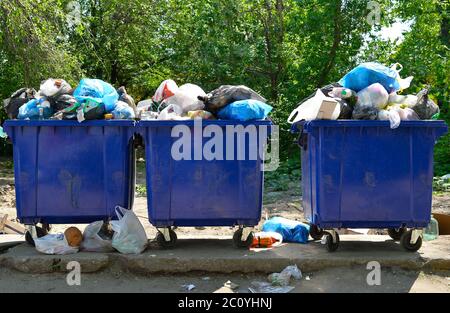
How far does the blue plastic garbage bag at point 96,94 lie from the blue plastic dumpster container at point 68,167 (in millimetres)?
208

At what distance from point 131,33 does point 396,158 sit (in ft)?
42.9

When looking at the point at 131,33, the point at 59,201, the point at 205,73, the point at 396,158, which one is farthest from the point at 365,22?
the point at 59,201

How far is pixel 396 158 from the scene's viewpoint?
13.9 ft

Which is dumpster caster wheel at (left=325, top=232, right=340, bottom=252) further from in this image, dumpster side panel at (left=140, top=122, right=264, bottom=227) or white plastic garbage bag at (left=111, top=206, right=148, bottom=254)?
white plastic garbage bag at (left=111, top=206, right=148, bottom=254)

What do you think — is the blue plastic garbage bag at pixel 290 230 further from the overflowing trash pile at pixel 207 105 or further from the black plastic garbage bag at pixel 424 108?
the black plastic garbage bag at pixel 424 108

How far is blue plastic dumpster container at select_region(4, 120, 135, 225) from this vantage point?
4.39m

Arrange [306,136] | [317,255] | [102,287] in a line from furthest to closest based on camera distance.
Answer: [306,136]
[317,255]
[102,287]

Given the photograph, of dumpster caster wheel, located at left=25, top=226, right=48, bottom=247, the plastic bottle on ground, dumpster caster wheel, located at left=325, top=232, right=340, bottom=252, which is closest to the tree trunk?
the plastic bottle on ground

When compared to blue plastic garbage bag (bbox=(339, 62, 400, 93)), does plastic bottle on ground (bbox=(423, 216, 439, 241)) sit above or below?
below

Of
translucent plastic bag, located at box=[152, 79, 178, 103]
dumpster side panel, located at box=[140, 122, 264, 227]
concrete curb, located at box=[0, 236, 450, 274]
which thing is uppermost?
translucent plastic bag, located at box=[152, 79, 178, 103]

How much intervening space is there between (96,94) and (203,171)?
1077 millimetres

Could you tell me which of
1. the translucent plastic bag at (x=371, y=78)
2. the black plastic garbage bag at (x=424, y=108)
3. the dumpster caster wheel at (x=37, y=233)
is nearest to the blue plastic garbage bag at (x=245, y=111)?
the translucent plastic bag at (x=371, y=78)

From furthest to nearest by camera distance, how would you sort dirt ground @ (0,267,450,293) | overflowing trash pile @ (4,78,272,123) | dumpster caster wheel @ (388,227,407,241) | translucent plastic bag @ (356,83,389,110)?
dumpster caster wheel @ (388,227,407,241) → overflowing trash pile @ (4,78,272,123) → translucent plastic bag @ (356,83,389,110) → dirt ground @ (0,267,450,293)

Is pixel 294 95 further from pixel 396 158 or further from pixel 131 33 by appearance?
pixel 396 158
